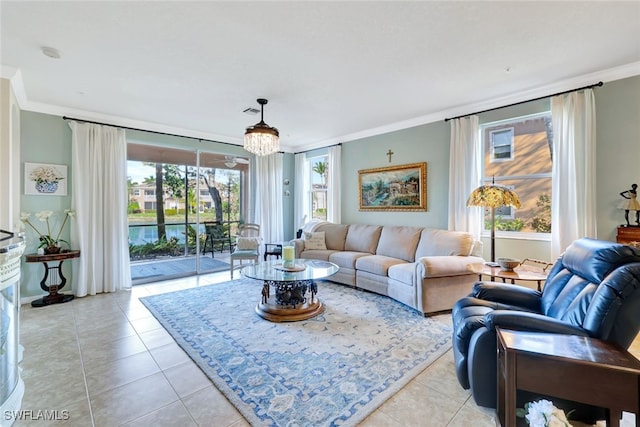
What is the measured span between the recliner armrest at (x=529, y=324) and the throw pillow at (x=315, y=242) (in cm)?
351

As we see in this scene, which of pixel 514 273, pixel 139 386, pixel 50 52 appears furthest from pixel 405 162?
pixel 50 52

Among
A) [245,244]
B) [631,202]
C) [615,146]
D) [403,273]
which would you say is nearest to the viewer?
[631,202]

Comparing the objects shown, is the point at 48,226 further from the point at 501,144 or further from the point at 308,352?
the point at 501,144

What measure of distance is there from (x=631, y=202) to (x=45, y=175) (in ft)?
22.8

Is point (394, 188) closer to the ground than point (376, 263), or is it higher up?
higher up

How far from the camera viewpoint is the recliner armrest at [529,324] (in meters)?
1.50

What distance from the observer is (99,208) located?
13.6 feet

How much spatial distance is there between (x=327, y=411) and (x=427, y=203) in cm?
349

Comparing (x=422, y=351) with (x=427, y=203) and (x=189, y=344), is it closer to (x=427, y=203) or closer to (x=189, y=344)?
(x=189, y=344)

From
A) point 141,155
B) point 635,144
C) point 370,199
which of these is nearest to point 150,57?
point 141,155

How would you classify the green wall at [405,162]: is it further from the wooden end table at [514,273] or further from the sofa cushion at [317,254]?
the wooden end table at [514,273]

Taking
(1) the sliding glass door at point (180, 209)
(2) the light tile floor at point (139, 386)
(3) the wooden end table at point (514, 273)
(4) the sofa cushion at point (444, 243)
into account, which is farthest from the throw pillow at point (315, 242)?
(2) the light tile floor at point (139, 386)

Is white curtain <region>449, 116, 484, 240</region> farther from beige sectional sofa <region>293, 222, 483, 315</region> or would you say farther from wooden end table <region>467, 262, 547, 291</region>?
wooden end table <region>467, 262, 547, 291</region>

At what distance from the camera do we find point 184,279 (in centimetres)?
484
